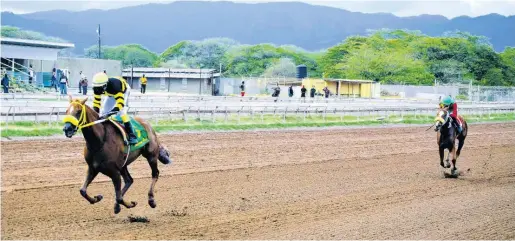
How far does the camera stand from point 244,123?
83.8 feet

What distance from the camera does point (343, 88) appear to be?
5816 cm

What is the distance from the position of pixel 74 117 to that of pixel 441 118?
9.31 meters

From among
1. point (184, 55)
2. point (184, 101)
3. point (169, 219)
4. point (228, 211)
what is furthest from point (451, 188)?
point (184, 55)

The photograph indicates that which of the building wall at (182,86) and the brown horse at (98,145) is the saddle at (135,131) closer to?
the brown horse at (98,145)

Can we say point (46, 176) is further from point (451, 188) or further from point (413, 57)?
point (413, 57)

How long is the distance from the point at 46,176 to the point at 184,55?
9327 centimetres

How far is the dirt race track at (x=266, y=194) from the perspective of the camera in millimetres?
9070

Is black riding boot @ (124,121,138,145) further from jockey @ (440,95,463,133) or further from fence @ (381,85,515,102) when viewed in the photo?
fence @ (381,85,515,102)

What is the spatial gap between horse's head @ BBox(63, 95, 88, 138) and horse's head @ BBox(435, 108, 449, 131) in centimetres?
879

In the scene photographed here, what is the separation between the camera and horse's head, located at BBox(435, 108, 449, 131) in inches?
587

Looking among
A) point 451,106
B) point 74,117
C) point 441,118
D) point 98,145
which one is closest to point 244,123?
point 451,106

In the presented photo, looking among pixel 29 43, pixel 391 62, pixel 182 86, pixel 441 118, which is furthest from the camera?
pixel 391 62

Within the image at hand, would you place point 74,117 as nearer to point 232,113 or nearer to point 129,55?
point 232,113

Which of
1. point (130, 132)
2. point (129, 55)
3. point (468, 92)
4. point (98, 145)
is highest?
point (129, 55)
